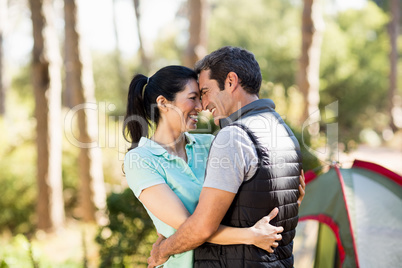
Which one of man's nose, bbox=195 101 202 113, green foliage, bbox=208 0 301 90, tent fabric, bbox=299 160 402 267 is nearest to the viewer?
man's nose, bbox=195 101 202 113

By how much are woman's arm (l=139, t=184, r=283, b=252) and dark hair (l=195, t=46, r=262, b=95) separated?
0.56m

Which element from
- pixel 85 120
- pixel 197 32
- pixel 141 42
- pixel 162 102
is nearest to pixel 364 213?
pixel 162 102

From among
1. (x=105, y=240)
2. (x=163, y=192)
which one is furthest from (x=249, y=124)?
(x=105, y=240)

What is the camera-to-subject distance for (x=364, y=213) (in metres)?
2.85

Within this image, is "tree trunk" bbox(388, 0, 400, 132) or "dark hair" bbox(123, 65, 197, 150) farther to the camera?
"tree trunk" bbox(388, 0, 400, 132)

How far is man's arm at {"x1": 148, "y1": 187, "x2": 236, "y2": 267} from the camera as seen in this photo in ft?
5.28

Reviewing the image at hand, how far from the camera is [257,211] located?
5.58 feet

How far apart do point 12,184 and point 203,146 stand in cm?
759

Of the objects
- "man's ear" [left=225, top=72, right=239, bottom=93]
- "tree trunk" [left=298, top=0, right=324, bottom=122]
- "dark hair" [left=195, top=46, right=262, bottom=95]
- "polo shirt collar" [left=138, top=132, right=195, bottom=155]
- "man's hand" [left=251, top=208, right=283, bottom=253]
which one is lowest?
"man's hand" [left=251, top=208, right=283, bottom=253]

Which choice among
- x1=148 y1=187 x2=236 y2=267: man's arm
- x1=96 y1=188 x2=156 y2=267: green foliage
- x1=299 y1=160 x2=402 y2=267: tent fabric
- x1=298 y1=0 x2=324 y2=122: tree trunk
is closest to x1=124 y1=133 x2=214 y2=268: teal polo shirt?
x1=148 y1=187 x2=236 y2=267: man's arm

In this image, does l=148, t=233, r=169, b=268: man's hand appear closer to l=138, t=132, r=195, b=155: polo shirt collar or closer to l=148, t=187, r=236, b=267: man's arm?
l=148, t=187, r=236, b=267: man's arm

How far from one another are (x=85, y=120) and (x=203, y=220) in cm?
604

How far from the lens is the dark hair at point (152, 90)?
6.78 ft

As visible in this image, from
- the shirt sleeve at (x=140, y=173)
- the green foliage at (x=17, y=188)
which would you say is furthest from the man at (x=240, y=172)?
the green foliage at (x=17, y=188)
